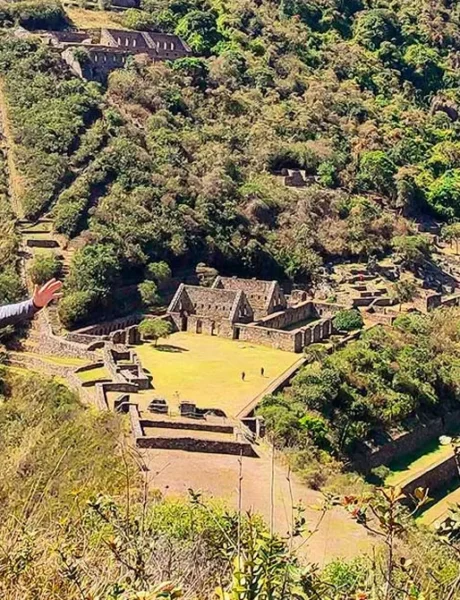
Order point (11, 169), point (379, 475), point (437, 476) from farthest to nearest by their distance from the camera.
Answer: point (11, 169) < point (437, 476) < point (379, 475)

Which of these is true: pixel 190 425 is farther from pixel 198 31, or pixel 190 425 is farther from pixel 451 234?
pixel 198 31

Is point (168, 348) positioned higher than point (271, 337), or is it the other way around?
point (168, 348)

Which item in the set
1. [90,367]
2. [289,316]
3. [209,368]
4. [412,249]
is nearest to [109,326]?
[90,367]

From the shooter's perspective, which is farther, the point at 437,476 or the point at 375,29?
the point at 375,29

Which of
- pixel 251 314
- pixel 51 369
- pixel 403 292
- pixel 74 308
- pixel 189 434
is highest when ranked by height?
pixel 189 434

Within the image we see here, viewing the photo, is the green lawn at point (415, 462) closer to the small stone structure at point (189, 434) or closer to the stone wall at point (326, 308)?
the small stone structure at point (189, 434)

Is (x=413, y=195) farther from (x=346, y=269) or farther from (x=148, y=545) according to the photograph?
(x=148, y=545)

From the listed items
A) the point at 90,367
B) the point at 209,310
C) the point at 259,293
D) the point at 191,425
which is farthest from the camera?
the point at 259,293

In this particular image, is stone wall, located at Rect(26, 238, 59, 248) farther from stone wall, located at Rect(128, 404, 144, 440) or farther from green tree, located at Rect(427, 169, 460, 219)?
green tree, located at Rect(427, 169, 460, 219)
